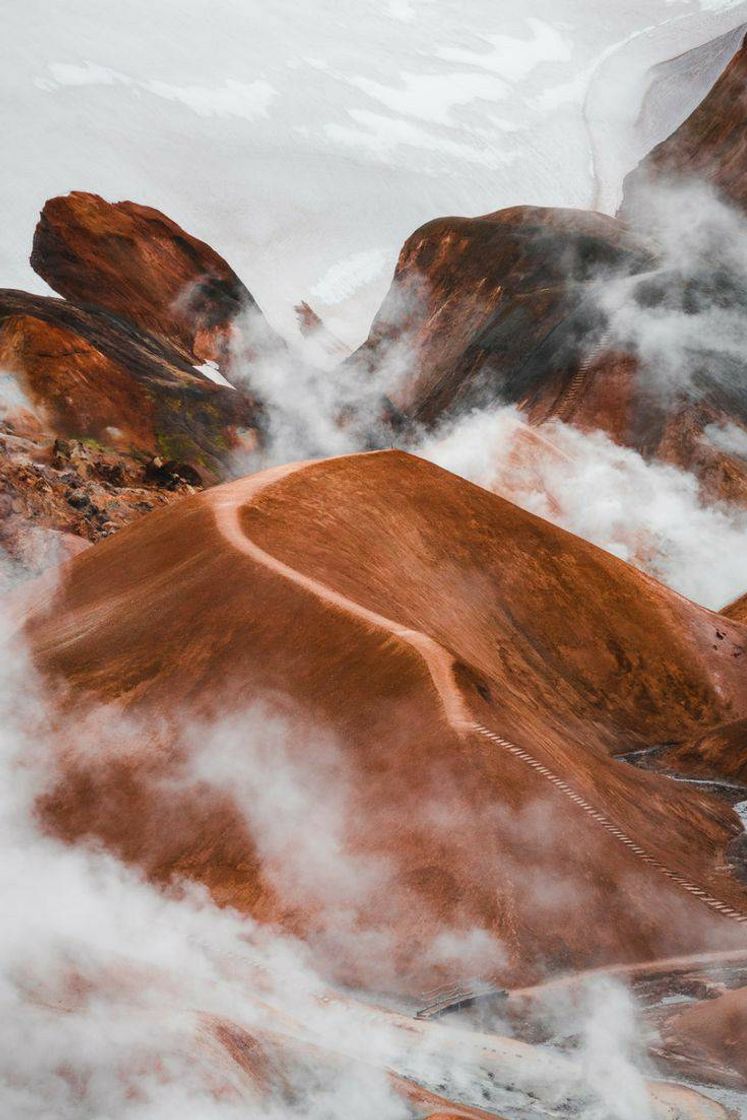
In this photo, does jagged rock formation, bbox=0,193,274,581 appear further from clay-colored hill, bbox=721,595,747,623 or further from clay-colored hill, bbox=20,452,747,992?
clay-colored hill, bbox=721,595,747,623

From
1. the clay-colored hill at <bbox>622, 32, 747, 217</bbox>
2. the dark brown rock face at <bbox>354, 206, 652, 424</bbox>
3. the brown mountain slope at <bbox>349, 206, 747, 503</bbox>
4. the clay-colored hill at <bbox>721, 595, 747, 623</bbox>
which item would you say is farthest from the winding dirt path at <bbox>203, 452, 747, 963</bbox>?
the clay-colored hill at <bbox>622, 32, 747, 217</bbox>

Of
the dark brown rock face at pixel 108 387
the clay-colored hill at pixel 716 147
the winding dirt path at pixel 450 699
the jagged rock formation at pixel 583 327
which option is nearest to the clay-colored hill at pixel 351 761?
the winding dirt path at pixel 450 699

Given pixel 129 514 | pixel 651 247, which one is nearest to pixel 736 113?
pixel 651 247

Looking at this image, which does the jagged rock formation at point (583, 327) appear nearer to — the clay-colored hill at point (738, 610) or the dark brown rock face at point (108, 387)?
the clay-colored hill at point (738, 610)

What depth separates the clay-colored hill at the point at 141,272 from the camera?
8706 cm

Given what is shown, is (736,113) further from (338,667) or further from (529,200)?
(338,667)

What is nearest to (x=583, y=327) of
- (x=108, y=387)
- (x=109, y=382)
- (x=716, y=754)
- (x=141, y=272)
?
(x=109, y=382)

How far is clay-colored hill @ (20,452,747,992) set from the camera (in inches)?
891

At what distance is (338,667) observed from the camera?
88.5 feet

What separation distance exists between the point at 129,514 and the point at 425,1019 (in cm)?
3484

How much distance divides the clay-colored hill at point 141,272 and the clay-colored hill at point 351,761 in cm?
5302

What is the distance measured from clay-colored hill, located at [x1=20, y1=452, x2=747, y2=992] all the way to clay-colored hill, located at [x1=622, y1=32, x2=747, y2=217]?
207 ft

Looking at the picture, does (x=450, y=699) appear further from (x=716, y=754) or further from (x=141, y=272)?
(x=141, y=272)

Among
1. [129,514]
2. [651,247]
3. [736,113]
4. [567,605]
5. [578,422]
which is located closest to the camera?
[567,605]
